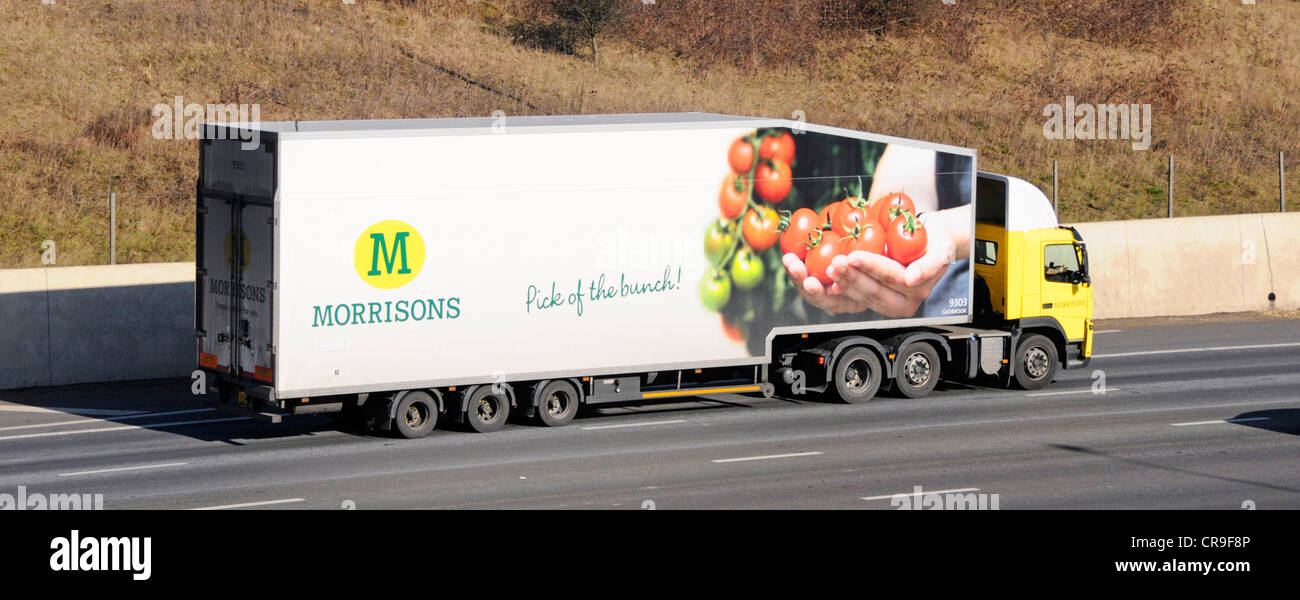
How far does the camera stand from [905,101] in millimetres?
45812

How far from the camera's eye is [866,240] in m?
21.7

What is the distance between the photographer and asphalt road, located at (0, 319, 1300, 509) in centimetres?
1598

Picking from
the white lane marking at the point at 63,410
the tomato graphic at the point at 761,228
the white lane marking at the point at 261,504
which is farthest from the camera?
the white lane marking at the point at 63,410

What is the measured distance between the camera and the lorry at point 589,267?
18.2m

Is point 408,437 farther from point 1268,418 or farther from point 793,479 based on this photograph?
point 1268,418

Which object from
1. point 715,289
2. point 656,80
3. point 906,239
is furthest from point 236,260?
point 656,80

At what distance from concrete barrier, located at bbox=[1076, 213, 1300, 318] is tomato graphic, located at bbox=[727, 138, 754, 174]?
1260 cm

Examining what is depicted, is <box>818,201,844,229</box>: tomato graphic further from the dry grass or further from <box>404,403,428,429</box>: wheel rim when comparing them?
the dry grass

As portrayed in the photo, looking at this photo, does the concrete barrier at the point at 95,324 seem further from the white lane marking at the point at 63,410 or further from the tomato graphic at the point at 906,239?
the tomato graphic at the point at 906,239

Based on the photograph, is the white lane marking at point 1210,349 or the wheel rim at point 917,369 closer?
the wheel rim at point 917,369

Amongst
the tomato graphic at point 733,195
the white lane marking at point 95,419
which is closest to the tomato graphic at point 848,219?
the tomato graphic at point 733,195

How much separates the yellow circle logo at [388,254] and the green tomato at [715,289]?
12.9 ft

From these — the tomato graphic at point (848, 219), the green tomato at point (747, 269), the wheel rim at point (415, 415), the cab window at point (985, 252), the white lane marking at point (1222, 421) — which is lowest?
the white lane marking at point (1222, 421)

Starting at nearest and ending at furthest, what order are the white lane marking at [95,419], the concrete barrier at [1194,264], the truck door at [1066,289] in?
the white lane marking at [95,419]
the truck door at [1066,289]
the concrete barrier at [1194,264]
